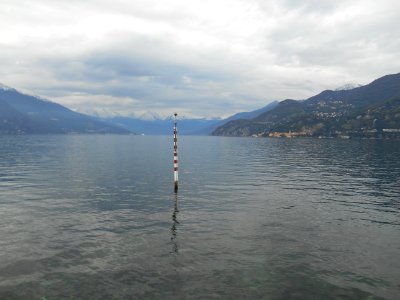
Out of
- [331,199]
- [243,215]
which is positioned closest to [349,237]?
[243,215]

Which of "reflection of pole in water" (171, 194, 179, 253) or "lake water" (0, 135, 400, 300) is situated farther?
"reflection of pole in water" (171, 194, 179, 253)

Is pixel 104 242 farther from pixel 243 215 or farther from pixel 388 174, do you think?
pixel 388 174

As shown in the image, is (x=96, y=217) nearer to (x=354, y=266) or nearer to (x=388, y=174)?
(x=354, y=266)

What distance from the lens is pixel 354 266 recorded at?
86.4ft

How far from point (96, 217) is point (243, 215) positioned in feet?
57.1

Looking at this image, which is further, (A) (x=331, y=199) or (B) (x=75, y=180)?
(B) (x=75, y=180)

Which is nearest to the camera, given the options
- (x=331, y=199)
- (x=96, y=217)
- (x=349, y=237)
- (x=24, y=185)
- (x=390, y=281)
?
(x=390, y=281)

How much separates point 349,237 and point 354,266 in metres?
7.39

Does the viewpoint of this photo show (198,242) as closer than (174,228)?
Yes

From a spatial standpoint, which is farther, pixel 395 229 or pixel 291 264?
pixel 395 229

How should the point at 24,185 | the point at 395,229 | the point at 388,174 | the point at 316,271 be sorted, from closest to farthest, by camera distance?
the point at 316,271 → the point at 395,229 → the point at 24,185 → the point at 388,174

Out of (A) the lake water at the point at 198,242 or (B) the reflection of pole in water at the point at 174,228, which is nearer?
(A) the lake water at the point at 198,242

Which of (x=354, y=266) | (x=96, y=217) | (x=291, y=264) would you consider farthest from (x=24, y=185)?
(x=354, y=266)

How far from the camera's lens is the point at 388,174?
78.4 meters
